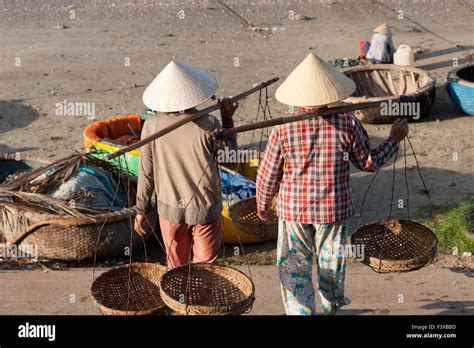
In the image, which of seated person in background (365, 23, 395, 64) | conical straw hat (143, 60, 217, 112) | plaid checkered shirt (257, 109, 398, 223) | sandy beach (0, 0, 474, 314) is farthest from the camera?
seated person in background (365, 23, 395, 64)

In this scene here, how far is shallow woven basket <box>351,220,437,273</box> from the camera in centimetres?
533

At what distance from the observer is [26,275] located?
719 cm

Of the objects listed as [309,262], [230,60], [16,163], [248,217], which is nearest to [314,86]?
[309,262]

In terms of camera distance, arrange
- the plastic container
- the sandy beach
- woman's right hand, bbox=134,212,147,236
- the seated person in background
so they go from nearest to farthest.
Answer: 1. woman's right hand, bbox=134,212,147,236
2. the sandy beach
3. the seated person in background
4. the plastic container

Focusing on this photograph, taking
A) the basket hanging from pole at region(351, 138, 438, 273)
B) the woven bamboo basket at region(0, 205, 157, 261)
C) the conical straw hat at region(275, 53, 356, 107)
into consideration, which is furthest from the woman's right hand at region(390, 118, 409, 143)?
the woven bamboo basket at region(0, 205, 157, 261)

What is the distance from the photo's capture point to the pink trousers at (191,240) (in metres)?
5.44

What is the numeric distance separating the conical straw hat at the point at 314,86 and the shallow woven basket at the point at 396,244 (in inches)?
40.7

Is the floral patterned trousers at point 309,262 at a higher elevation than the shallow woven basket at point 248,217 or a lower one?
higher

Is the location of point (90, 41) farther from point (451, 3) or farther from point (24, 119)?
point (451, 3)

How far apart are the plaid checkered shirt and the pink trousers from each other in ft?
1.79

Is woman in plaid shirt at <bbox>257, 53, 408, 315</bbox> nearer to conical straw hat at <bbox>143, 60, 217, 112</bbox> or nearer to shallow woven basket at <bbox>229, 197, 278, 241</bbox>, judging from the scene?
conical straw hat at <bbox>143, 60, 217, 112</bbox>

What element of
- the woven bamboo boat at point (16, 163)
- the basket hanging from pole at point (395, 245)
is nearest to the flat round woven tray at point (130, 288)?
the basket hanging from pole at point (395, 245)

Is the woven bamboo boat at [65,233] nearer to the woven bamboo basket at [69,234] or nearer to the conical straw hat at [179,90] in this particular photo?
the woven bamboo basket at [69,234]

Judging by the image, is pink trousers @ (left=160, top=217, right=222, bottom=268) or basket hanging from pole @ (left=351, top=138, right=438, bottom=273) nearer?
basket hanging from pole @ (left=351, top=138, right=438, bottom=273)
